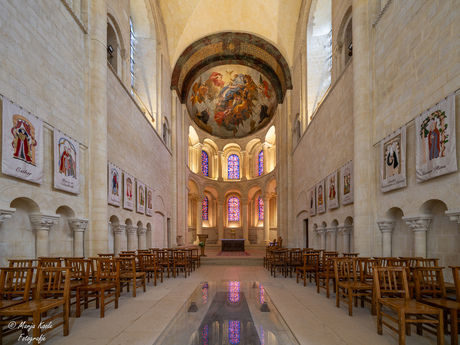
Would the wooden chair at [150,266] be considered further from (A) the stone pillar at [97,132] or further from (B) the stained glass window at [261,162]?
(B) the stained glass window at [261,162]

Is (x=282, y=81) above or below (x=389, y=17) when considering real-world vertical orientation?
above

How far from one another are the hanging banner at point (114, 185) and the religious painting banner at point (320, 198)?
7.86 meters

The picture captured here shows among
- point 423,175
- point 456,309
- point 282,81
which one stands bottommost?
point 456,309

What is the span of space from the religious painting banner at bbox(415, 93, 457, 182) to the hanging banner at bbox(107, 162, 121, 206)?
8334 mm

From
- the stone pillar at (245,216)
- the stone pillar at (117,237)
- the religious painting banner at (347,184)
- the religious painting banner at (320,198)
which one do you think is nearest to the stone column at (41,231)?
the stone pillar at (117,237)

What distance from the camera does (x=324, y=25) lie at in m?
16.7

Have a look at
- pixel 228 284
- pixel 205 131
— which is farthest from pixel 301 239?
pixel 205 131

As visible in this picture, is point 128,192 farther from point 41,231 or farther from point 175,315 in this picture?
point 175,315

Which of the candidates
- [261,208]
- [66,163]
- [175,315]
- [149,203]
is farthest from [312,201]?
[261,208]

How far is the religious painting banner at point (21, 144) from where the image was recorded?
5.65 meters

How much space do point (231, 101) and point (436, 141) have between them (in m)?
24.2

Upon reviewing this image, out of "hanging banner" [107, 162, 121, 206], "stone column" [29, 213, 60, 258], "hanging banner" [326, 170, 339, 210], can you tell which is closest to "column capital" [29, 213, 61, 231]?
"stone column" [29, 213, 60, 258]

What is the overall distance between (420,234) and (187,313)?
491 cm

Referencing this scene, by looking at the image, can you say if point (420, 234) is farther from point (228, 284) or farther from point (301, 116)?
point (301, 116)
